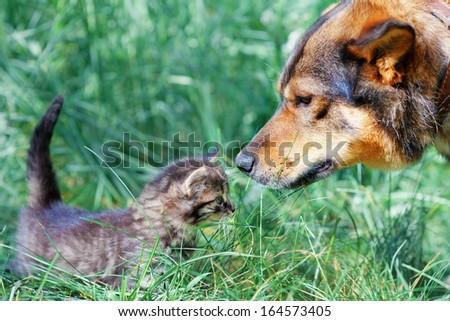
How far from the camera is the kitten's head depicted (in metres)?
4.15

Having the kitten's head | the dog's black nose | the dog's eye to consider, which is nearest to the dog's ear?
the dog's eye

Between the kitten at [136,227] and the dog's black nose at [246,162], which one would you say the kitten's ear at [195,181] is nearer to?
the kitten at [136,227]

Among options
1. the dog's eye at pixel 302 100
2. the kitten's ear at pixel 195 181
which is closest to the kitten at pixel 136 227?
the kitten's ear at pixel 195 181

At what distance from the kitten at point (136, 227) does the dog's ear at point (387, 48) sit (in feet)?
3.74

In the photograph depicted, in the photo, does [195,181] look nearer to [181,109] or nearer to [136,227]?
[136,227]

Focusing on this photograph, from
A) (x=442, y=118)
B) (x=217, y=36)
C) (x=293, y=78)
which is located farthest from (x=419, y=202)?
(x=217, y=36)

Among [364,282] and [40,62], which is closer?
[364,282]

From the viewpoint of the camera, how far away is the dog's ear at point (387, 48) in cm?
376

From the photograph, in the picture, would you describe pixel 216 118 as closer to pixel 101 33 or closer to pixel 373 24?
pixel 101 33

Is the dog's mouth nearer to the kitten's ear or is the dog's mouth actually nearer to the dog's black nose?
the dog's black nose

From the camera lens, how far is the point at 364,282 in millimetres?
4055

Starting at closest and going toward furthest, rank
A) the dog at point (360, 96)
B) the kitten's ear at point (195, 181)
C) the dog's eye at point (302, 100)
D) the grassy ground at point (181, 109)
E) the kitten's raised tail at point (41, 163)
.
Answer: the dog at point (360, 96)
the kitten's ear at point (195, 181)
the dog's eye at point (302, 100)
the kitten's raised tail at point (41, 163)
the grassy ground at point (181, 109)

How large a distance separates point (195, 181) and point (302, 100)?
852 millimetres
